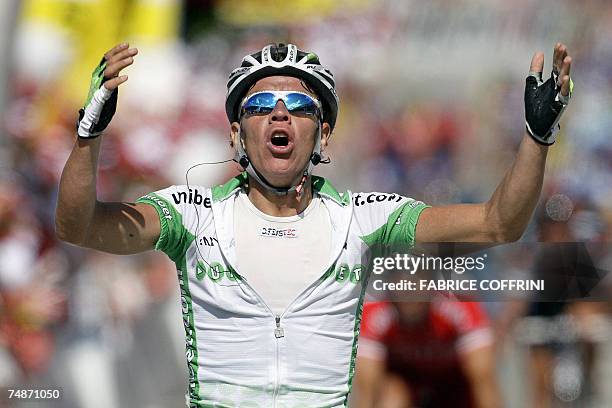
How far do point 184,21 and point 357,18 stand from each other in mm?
1301

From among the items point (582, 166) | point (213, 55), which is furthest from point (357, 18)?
point (582, 166)

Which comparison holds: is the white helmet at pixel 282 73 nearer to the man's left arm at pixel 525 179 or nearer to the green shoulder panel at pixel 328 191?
the green shoulder panel at pixel 328 191

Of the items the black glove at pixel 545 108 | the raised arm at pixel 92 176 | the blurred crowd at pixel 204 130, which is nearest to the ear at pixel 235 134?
the raised arm at pixel 92 176

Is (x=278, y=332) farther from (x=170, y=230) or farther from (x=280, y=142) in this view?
(x=280, y=142)

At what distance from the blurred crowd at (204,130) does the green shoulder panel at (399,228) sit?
134 inches

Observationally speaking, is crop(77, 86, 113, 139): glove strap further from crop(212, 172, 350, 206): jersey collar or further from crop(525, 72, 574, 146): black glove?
crop(525, 72, 574, 146): black glove

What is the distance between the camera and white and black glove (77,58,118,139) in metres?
3.30

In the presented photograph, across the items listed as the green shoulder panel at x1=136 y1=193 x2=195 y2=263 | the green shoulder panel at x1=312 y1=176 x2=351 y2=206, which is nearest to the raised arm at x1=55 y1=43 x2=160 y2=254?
the green shoulder panel at x1=136 y1=193 x2=195 y2=263

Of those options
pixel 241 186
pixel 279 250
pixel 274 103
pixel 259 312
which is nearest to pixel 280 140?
pixel 274 103

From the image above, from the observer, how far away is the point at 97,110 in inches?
130

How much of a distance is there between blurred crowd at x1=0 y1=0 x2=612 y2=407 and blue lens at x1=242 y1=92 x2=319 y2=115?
361 centimetres

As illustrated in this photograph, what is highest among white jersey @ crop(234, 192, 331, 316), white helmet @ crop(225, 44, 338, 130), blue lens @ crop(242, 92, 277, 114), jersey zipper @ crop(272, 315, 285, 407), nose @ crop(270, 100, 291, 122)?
white helmet @ crop(225, 44, 338, 130)

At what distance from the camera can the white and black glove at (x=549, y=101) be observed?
3.38 metres

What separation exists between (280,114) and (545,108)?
35.7 inches
